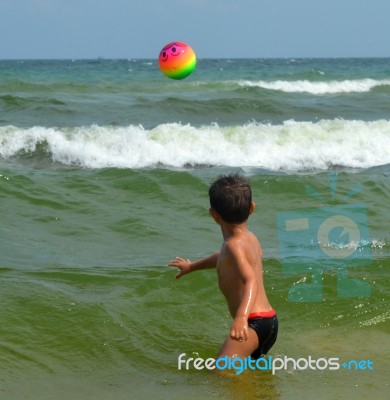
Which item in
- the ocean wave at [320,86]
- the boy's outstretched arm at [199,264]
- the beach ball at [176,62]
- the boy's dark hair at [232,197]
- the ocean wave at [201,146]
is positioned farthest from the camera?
the ocean wave at [320,86]

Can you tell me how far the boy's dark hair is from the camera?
153 inches

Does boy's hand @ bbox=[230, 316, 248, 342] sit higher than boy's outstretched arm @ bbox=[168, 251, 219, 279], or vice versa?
boy's outstretched arm @ bbox=[168, 251, 219, 279]

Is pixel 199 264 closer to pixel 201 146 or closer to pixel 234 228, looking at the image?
pixel 234 228

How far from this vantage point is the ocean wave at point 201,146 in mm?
12109

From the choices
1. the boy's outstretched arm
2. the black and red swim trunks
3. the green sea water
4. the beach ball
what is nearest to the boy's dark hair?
the boy's outstretched arm

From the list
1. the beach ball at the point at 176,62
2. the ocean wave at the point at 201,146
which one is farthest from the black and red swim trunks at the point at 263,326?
the ocean wave at the point at 201,146

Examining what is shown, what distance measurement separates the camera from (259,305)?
13.0 feet

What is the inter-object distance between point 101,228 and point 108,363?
3080 millimetres

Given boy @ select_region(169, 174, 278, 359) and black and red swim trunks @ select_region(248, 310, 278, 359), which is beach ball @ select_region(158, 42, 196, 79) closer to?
boy @ select_region(169, 174, 278, 359)

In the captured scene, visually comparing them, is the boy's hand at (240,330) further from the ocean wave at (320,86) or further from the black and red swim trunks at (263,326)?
the ocean wave at (320,86)

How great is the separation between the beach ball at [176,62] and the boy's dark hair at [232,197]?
19.2ft

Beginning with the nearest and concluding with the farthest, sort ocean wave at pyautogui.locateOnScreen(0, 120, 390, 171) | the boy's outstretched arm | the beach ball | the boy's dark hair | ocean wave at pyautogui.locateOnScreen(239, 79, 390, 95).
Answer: the boy's dark hair < the boy's outstretched arm < the beach ball < ocean wave at pyautogui.locateOnScreen(0, 120, 390, 171) < ocean wave at pyautogui.locateOnScreen(239, 79, 390, 95)

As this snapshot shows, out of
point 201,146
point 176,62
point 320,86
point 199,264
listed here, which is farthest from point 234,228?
point 320,86

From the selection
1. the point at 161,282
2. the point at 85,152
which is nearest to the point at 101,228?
the point at 161,282
